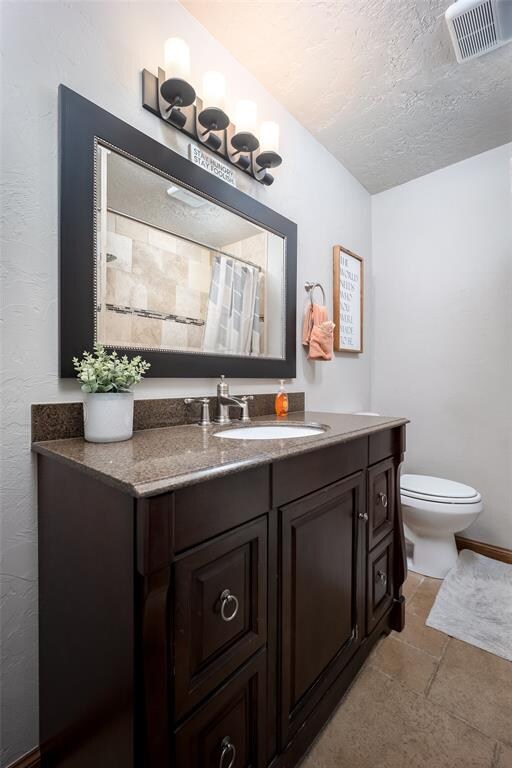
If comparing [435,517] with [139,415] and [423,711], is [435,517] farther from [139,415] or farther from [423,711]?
[139,415]

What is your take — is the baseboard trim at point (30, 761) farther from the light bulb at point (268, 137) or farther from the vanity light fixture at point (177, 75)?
the light bulb at point (268, 137)

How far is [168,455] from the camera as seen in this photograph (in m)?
0.75

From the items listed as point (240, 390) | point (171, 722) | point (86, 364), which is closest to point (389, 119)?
point (240, 390)

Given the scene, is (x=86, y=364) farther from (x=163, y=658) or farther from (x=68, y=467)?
(x=163, y=658)

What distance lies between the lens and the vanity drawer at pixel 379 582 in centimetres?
126

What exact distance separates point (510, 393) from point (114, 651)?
2.20 m

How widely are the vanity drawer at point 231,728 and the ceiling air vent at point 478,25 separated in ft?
6.78

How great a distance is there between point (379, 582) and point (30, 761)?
1.16 metres

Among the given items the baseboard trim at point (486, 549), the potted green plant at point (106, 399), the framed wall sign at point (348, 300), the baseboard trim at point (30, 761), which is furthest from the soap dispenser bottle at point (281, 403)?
the baseboard trim at point (486, 549)

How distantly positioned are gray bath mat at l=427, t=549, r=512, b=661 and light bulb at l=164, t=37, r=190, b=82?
2286mm

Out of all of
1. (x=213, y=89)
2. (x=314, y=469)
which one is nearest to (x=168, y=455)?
(x=314, y=469)

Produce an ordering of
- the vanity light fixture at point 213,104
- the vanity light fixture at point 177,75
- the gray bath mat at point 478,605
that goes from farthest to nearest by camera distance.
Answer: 1. the gray bath mat at point 478,605
2. the vanity light fixture at point 213,104
3. the vanity light fixture at point 177,75

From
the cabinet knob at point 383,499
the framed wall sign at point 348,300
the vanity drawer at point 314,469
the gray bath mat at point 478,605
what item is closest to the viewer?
the vanity drawer at point 314,469

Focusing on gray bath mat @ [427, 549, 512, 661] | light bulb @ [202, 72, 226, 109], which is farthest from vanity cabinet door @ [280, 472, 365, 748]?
light bulb @ [202, 72, 226, 109]
